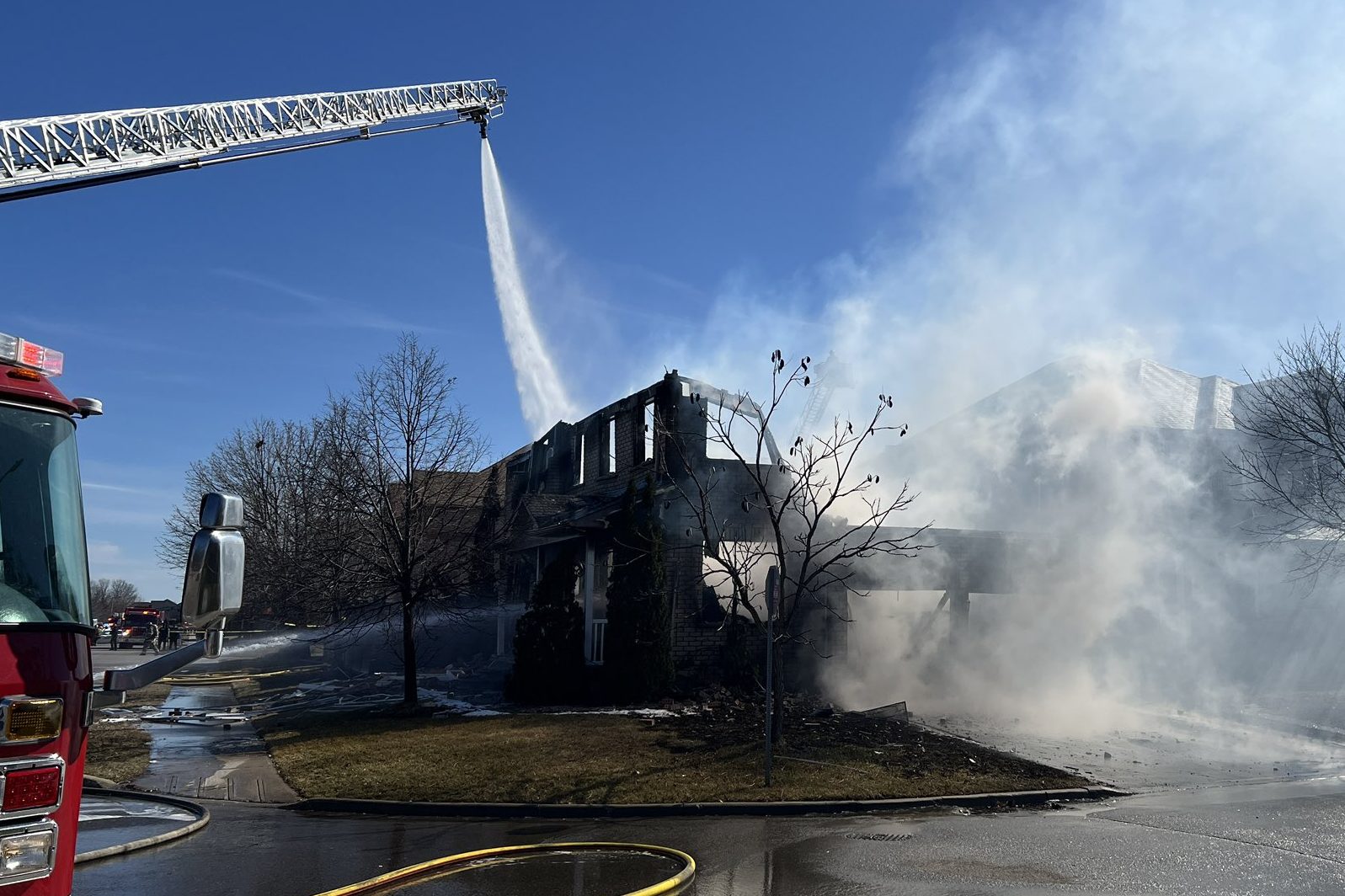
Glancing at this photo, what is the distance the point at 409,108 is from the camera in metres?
27.7

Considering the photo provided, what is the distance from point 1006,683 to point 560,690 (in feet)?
30.8

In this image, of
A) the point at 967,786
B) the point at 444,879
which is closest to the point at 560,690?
the point at 967,786

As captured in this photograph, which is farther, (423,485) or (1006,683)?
(1006,683)

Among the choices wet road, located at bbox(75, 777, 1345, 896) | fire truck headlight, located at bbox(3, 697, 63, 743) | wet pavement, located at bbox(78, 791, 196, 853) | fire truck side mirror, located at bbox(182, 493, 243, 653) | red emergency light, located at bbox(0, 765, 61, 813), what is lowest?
wet pavement, located at bbox(78, 791, 196, 853)

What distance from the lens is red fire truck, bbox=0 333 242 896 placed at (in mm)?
3238

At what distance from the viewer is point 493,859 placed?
25.1 ft

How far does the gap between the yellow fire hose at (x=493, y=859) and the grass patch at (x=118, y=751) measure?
14.6 ft

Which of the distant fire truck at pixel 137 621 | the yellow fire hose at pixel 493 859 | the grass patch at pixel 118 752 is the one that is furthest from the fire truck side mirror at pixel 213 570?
the distant fire truck at pixel 137 621

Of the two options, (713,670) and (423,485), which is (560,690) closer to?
(713,670)

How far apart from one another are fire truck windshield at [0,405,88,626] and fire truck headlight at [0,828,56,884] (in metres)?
0.69

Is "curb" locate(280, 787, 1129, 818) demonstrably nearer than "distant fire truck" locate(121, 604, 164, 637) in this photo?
Yes

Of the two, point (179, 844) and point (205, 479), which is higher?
point (205, 479)

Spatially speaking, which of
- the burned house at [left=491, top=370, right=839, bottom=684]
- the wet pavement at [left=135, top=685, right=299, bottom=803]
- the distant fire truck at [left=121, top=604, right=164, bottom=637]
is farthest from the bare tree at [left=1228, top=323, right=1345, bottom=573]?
the distant fire truck at [left=121, top=604, right=164, bottom=637]

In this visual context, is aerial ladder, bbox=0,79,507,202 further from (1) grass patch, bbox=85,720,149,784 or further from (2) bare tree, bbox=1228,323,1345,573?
(2) bare tree, bbox=1228,323,1345,573
